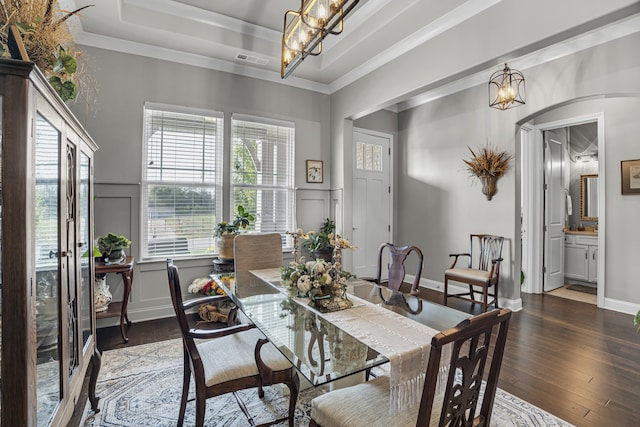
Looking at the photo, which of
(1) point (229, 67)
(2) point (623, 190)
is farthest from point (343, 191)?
(2) point (623, 190)

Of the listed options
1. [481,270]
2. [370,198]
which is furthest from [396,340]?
[370,198]

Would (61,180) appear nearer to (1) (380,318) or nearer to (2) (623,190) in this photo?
(1) (380,318)

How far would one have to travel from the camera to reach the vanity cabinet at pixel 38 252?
0.96 meters

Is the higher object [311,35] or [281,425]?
[311,35]

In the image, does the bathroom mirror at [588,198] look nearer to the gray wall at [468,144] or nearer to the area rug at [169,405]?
the gray wall at [468,144]

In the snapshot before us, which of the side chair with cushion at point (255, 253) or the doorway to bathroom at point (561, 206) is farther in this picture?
the doorway to bathroom at point (561, 206)

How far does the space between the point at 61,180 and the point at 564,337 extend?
4.33 m

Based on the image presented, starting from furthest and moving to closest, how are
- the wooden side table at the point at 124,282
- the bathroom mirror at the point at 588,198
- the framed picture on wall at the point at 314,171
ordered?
the bathroom mirror at the point at 588,198 < the framed picture on wall at the point at 314,171 < the wooden side table at the point at 124,282

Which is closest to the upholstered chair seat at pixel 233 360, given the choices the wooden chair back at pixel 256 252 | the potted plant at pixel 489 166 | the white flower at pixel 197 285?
the wooden chair back at pixel 256 252

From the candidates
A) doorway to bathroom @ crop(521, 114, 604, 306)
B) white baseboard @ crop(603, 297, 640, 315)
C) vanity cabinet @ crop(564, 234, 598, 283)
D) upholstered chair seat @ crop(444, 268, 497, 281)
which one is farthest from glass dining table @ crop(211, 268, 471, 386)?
vanity cabinet @ crop(564, 234, 598, 283)

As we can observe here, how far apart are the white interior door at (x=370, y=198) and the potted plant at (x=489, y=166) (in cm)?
158

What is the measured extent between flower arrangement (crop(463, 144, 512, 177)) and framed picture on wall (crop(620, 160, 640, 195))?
135 centimetres

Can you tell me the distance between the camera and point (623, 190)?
400cm

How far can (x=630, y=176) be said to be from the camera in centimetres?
394
